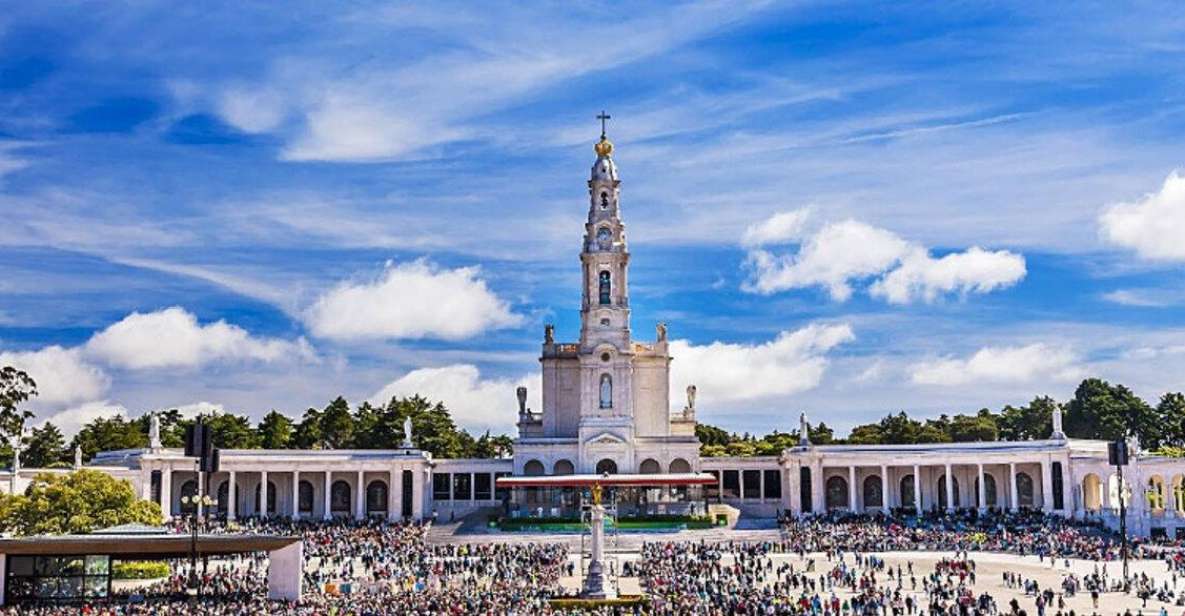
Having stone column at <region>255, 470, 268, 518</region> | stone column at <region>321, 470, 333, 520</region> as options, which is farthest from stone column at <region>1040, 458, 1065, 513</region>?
stone column at <region>255, 470, 268, 518</region>

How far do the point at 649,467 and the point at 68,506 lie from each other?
125 feet

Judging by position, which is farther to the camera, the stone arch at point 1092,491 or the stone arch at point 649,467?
the stone arch at point 649,467

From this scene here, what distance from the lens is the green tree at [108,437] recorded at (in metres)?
100

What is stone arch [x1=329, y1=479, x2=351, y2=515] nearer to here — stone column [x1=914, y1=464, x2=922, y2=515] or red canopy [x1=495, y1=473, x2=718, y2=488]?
red canopy [x1=495, y1=473, x2=718, y2=488]

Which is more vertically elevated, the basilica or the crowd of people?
the basilica

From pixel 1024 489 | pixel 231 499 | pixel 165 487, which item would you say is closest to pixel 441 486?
pixel 231 499

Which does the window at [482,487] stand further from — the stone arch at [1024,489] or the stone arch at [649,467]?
the stone arch at [1024,489]

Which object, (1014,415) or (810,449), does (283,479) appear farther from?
(1014,415)

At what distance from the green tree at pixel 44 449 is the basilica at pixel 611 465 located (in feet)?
39.8

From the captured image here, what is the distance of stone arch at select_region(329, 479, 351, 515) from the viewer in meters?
93.1

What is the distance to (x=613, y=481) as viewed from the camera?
84.1 meters

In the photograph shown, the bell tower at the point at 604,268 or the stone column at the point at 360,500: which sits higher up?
the bell tower at the point at 604,268

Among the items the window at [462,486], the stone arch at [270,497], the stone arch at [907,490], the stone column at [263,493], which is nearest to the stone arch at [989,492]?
the stone arch at [907,490]

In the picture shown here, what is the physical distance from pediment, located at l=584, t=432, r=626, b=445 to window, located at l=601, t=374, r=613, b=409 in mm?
3079
